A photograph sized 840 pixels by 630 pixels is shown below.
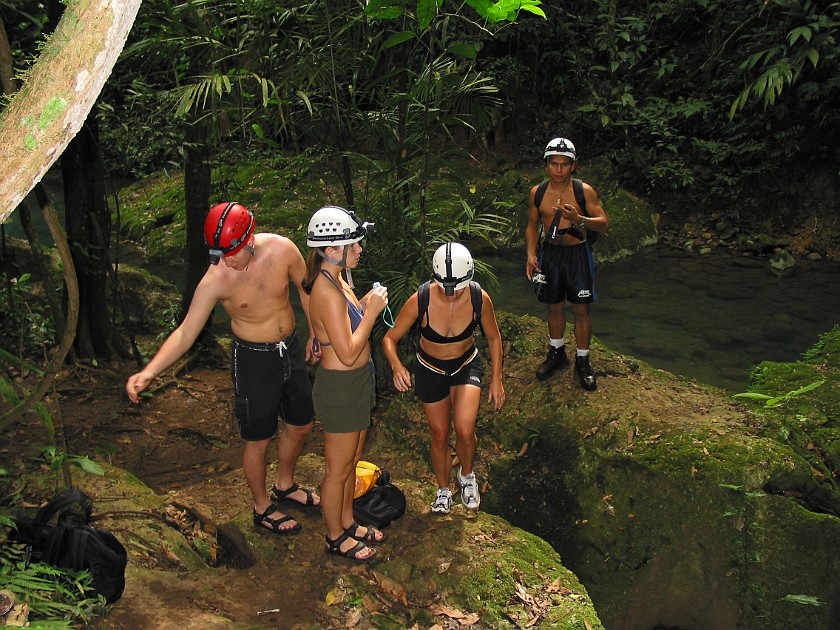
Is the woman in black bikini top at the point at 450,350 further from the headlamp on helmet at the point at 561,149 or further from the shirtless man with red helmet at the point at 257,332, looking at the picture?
the headlamp on helmet at the point at 561,149

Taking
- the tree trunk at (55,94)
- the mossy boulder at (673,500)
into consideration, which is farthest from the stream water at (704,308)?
the tree trunk at (55,94)

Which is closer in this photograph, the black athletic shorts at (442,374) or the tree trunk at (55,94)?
the tree trunk at (55,94)

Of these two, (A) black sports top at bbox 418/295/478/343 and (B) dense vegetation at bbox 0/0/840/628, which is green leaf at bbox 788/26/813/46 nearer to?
(B) dense vegetation at bbox 0/0/840/628

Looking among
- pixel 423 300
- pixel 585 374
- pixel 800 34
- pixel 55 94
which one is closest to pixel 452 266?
pixel 423 300

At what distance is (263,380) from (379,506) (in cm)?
118

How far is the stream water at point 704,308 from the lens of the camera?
9.02 m

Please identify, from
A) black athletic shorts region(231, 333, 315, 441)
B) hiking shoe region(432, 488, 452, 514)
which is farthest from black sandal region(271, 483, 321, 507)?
hiking shoe region(432, 488, 452, 514)

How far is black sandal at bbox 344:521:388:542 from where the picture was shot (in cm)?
452

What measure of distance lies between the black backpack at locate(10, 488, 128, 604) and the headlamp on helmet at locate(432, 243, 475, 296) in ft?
7.22

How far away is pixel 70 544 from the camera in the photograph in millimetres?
3555

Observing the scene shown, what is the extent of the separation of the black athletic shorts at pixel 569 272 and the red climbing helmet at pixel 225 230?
8.86 ft

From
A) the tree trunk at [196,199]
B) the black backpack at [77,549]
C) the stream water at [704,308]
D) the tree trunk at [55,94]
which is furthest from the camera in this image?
the stream water at [704,308]

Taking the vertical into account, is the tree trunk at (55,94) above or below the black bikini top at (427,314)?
above

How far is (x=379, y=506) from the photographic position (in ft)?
15.8
